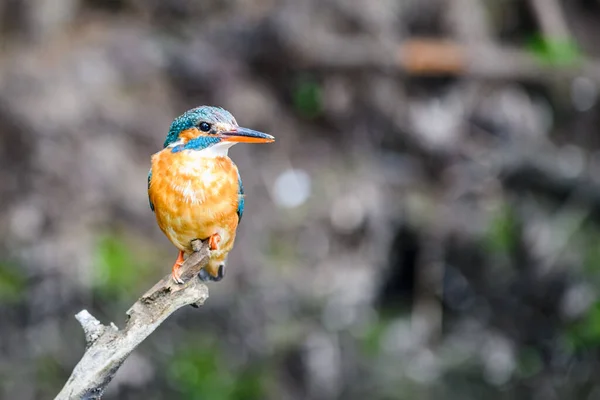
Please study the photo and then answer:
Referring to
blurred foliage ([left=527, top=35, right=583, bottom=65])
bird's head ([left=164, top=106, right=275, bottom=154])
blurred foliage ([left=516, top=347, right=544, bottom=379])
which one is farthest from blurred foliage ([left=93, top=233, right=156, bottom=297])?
bird's head ([left=164, top=106, right=275, bottom=154])

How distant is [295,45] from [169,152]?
6.16m

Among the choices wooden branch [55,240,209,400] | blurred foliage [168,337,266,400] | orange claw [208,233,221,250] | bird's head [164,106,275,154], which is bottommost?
wooden branch [55,240,209,400]

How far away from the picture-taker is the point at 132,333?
4.81ft

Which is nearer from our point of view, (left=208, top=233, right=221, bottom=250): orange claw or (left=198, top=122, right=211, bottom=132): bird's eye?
(left=198, top=122, right=211, bottom=132): bird's eye

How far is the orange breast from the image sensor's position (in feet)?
4.79

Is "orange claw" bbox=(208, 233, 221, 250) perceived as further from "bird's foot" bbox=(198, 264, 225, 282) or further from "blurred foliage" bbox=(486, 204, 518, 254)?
"blurred foliage" bbox=(486, 204, 518, 254)

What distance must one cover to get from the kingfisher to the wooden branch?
0.09ft

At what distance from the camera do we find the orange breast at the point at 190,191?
146 centimetres

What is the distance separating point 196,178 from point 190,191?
3 centimetres

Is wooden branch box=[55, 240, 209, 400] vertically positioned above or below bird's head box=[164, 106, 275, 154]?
below

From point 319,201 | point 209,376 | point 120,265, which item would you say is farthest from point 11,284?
point 319,201

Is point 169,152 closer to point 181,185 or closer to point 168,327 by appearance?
point 181,185

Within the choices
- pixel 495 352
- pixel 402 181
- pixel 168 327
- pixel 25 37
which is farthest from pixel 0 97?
pixel 495 352

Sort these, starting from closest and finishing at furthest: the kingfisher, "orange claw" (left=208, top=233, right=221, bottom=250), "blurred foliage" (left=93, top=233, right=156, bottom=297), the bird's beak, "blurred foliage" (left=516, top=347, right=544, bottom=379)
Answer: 1. the bird's beak
2. the kingfisher
3. "orange claw" (left=208, top=233, right=221, bottom=250)
4. "blurred foliage" (left=93, top=233, right=156, bottom=297)
5. "blurred foliage" (left=516, top=347, right=544, bottom=379)
